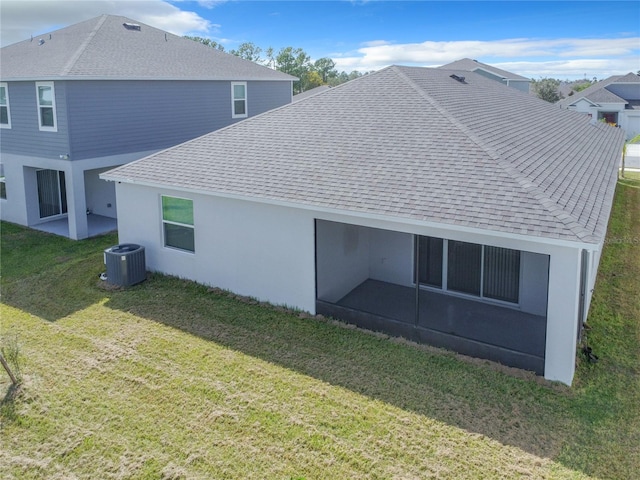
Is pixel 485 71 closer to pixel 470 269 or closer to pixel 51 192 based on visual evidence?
pixel 51 192

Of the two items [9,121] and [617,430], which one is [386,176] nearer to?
[617,430]

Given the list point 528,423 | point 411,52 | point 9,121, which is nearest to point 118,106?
point 9,121

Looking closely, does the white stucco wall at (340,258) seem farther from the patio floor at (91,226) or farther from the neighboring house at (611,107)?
the neighboring house at (611,107)

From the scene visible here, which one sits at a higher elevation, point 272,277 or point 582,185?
point 582,185

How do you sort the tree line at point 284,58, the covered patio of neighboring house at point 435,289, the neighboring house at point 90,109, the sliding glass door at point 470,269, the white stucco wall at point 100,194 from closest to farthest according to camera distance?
the covered patio of neighboring house at point 435,289 → the sliding glass door at point 470,269 → the neighboring house at point 90,109 → the white stucco wall at point 100,194 → the tree line at point 284,58

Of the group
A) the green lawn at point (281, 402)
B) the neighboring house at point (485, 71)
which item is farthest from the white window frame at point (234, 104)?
the neighboring house at point (485, 71)

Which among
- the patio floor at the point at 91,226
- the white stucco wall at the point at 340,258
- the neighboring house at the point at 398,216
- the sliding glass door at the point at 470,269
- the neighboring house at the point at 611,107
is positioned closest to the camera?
the neighboring house at the point at 398,216
